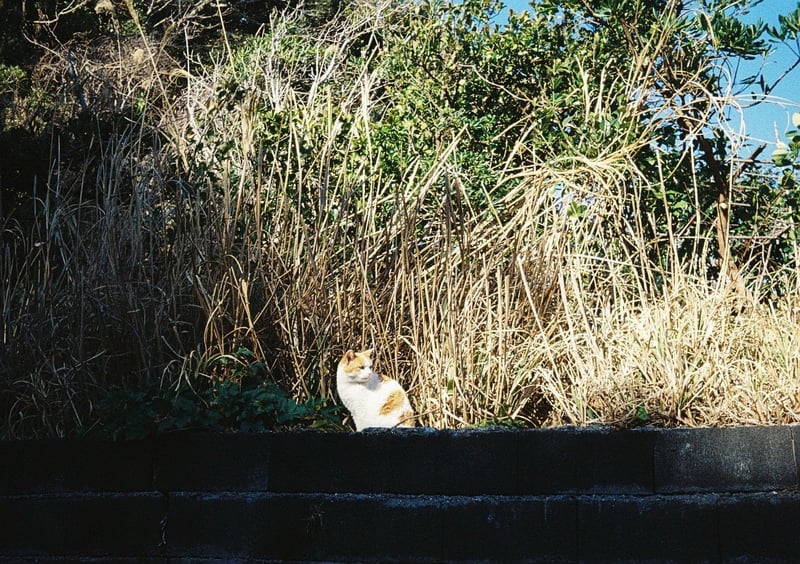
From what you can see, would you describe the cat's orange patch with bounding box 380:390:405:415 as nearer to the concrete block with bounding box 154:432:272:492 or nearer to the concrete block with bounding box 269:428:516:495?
the concrete block with bounding box 269:428:516:495

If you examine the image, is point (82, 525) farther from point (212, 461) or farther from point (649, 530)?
point (649, 530)

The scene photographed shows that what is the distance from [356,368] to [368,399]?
0.13 metres

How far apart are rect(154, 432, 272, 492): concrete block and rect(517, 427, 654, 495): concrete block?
37.7 inches

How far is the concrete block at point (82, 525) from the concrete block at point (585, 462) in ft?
4.54

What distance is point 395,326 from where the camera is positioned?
4.10 metres

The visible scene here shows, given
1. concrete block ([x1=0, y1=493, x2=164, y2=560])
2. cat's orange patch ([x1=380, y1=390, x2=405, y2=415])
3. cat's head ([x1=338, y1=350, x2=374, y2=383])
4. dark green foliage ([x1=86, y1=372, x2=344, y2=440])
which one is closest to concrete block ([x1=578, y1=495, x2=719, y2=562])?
cat's orange patch ([x1=380, y1=390, x2=405, y2=415])

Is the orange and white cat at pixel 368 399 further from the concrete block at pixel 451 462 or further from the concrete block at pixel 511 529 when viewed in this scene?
the concrete block at pixel 511 529

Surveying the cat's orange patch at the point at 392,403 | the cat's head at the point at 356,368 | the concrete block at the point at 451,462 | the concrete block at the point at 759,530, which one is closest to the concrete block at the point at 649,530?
the concrete block at the point at 759,530

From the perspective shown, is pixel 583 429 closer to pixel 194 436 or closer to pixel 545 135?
pixel 194 436

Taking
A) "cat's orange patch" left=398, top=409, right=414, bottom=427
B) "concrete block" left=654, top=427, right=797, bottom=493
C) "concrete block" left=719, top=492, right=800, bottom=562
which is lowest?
"concrete block" left=719, top=492, right=800, bottom=562

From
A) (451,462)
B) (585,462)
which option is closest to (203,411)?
(451,462)

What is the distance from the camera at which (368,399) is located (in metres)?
3.62

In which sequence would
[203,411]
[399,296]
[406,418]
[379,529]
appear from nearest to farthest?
[379,529], [203,411], [406,418], [399,296]

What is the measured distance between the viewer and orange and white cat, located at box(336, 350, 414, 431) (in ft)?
11.8
